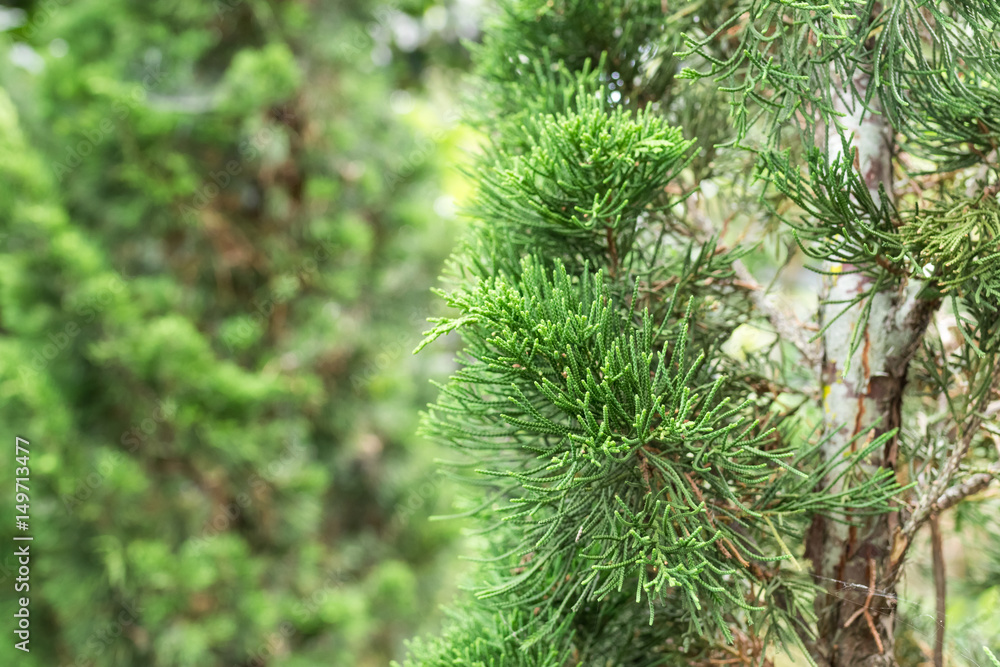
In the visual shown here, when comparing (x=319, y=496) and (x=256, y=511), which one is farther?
(x=319, y=496)

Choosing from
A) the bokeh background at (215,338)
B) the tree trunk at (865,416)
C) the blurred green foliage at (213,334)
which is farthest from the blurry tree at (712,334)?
the blurred green foliage at (213,334)

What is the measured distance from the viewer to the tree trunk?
0.47 m

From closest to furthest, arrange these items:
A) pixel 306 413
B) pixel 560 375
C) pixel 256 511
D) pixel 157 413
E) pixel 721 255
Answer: pixel 560 375
pixel 721 255
pixel 157 413
pixel 256 511
pixel 306 413

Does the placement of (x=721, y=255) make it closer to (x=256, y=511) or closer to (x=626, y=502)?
(x=626, y=502)

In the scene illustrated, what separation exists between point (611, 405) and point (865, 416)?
8.9 inches

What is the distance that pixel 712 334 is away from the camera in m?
0.53

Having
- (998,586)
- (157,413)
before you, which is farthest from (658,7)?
(157,413)

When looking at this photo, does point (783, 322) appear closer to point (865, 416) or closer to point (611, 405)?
point (865, 416)

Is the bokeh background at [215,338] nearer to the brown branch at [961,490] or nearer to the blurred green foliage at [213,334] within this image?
the blurred green foliage at [213,334]

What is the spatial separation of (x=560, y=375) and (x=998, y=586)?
0.70 meters

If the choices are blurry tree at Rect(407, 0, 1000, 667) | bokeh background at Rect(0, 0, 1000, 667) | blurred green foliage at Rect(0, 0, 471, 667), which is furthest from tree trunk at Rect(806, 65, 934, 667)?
blurred green foliage at Rect(0, 0, 471, 667)

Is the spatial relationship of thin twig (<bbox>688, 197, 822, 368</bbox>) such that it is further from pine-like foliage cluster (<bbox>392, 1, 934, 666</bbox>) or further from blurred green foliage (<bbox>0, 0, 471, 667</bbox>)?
blurred green foliage (<bbox>0, 0, 471, 667</bbox>)

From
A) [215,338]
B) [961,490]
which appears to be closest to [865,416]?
[961,490]

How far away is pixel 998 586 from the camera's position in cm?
76
